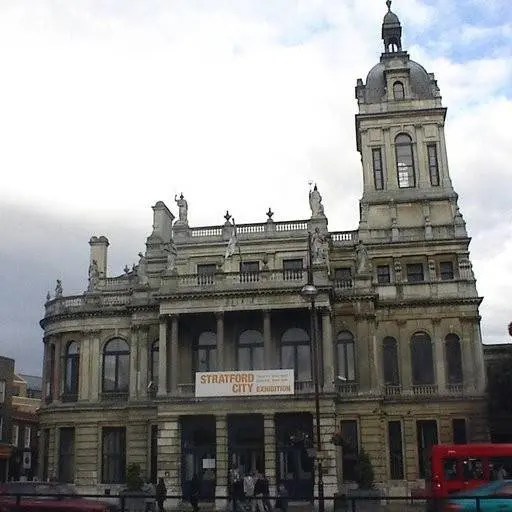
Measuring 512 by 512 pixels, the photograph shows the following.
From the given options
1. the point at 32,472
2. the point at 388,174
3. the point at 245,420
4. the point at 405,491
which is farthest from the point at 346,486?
the point at 32,472

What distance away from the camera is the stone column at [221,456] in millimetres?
40125

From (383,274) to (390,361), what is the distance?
20.3 feet

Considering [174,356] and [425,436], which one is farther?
[425,436]

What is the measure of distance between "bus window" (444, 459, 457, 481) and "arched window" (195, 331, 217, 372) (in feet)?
56.8

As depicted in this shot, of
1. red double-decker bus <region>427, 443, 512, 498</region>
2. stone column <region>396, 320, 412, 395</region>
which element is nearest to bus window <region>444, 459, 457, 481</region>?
red double-decker bus <region>427, 443, 512, 498</region>

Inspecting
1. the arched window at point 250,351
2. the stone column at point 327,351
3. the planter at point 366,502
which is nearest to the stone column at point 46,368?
the arched window at point 250,351

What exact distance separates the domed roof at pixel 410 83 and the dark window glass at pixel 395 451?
23.8 metres

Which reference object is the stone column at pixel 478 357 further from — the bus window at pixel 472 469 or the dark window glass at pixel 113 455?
the dark window glass at pixel 113 455

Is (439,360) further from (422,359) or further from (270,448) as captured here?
(270,448)

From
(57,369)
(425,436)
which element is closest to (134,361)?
(57,369)

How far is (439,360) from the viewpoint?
1794 inches

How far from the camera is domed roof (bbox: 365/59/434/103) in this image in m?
53.8

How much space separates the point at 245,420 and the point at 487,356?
17.5 m

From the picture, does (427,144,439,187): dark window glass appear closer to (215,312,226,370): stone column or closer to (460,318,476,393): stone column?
(460,318,476,393): stone column
